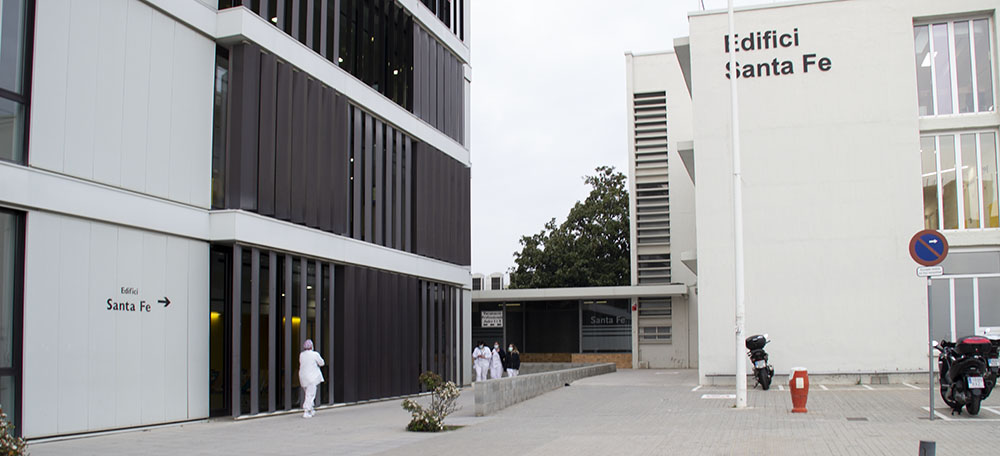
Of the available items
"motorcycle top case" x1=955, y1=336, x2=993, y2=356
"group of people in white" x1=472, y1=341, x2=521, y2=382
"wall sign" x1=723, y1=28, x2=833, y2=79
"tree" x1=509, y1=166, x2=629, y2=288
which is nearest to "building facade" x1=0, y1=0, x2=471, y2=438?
"group of people in white" x1=472, y1=341, x2=521, y2=382

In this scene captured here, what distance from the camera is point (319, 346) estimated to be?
792 inches

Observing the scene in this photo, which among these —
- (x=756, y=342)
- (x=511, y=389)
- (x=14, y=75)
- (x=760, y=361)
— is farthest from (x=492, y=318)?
(x=14, y=75)

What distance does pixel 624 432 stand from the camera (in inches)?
504

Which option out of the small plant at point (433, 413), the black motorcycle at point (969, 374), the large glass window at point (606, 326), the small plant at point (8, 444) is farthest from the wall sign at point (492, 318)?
the small plant at point (8, 444)

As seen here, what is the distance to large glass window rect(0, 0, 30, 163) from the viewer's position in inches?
506

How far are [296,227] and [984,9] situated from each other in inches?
713

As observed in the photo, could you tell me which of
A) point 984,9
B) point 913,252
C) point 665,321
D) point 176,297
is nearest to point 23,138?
point 176,297

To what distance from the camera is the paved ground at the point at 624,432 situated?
36.1 feet

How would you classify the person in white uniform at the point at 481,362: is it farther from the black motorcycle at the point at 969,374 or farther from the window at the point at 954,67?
the black motorcycle at the point at 969,374

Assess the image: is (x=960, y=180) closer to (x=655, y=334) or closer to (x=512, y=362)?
(x=512, y=362)

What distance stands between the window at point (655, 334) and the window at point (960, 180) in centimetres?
1716

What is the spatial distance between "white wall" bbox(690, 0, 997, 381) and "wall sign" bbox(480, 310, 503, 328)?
1856 cm

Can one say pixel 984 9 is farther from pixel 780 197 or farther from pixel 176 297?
pixel 176 297

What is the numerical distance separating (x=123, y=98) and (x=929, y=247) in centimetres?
1357
